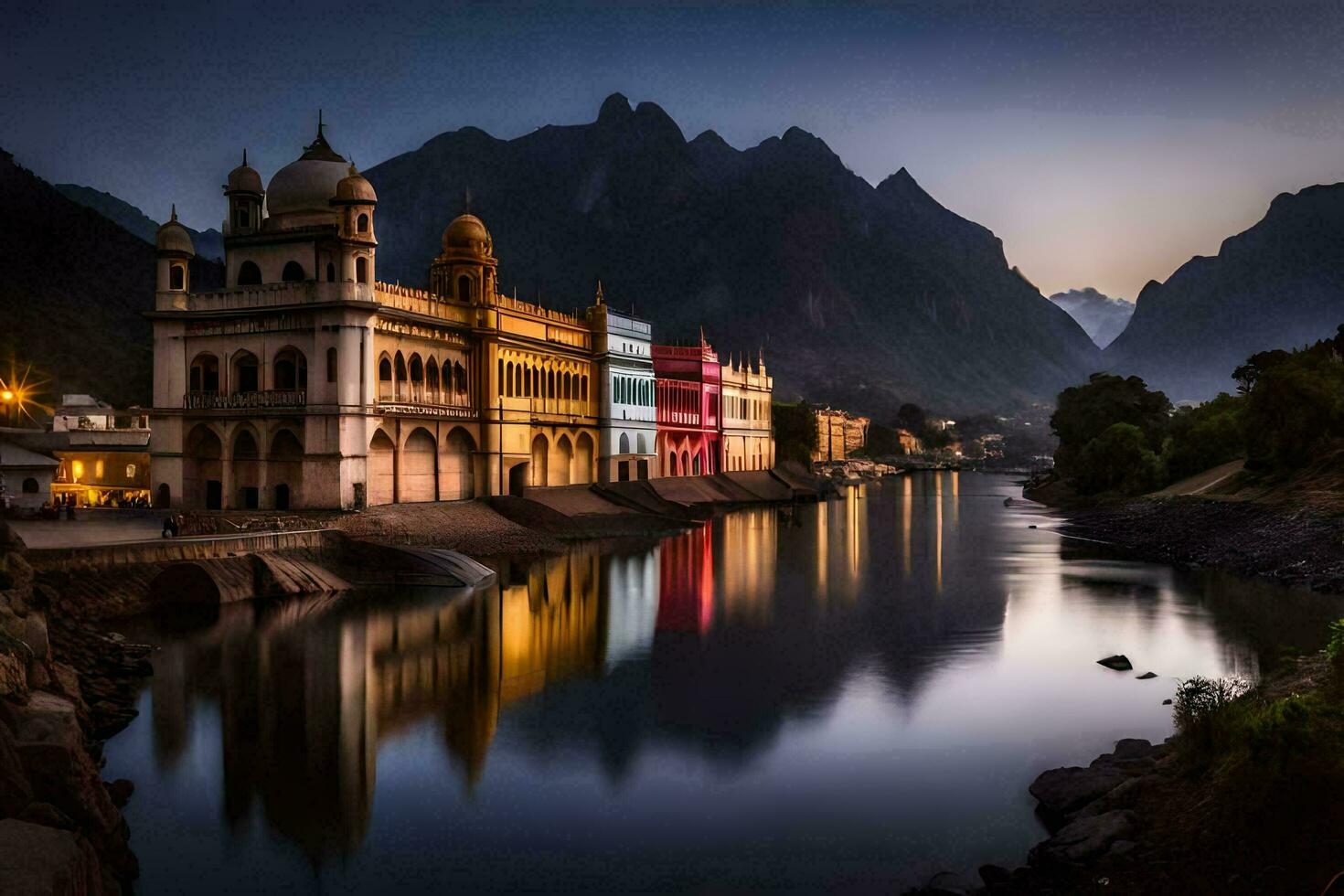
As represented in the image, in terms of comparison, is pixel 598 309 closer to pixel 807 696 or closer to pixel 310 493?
pixel 310 493

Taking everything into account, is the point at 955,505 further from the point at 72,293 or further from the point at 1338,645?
the point at 72,293

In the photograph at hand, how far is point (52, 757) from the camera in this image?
14.5 m

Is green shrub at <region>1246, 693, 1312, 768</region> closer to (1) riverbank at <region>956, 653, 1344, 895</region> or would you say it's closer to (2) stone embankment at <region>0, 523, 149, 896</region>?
(1) riverbank at <region>956, 653, 1344, 895</region>

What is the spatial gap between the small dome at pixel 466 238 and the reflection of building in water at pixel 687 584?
20063 millimetres

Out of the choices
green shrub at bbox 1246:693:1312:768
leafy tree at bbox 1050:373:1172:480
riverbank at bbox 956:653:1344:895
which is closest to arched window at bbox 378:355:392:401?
riverbank at bbox 956:653:1344:895

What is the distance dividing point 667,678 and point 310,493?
25.5m

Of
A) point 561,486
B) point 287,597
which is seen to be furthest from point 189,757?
point 561,486

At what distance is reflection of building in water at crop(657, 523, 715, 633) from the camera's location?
119ft

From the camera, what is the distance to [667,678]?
27688 mm

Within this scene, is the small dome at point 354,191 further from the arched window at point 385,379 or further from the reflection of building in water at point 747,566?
the reflection of building in water at point 747,566

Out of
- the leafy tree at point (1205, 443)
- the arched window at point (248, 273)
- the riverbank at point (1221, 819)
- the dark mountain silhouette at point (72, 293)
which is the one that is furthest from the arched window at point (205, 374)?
the leafy tree at point (1205, 443)

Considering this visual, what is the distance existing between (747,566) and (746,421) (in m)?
57.0

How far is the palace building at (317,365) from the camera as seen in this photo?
47.5 meters

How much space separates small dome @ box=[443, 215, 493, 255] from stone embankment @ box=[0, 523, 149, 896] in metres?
36.7
